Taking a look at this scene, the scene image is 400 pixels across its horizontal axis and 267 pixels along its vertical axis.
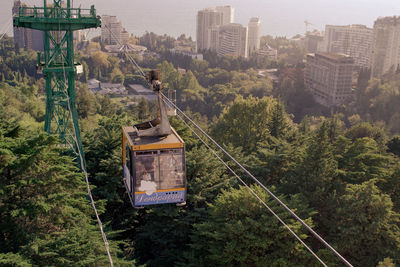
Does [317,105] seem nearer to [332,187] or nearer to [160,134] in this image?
[332,187]

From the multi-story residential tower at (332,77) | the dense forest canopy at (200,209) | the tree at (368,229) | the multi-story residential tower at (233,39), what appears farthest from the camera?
the multi-story residential tower at (233,39)

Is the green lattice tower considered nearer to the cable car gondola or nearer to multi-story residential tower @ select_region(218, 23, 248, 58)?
the cable car gondola

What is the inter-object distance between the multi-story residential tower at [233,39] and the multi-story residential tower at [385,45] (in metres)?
26.1

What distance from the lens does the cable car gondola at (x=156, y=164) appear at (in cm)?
797

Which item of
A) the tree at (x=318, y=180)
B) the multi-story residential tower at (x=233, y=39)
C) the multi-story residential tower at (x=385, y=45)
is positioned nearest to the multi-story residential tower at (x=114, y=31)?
the multi-story residential tower at (x=233, y=39)

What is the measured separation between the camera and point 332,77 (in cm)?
5750

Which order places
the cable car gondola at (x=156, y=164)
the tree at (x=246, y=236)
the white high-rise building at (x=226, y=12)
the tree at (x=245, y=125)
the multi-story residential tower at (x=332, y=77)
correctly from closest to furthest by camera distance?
the cable car gondola at (x=156, y=164) → the tree at (x=246, y=236) → the tree at (x=245, y=125) → the multi-story residential tower at (x=332, y=77) → the white high-rise building at (x=226, y=12)

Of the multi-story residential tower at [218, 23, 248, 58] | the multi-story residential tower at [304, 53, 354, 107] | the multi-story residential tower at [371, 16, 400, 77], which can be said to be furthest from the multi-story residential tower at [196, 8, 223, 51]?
the multi-story residential tower at [304, 53, 354, 107]

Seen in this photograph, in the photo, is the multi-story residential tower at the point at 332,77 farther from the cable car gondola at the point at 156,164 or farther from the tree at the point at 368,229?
the cable car gondola at the point at 156,164

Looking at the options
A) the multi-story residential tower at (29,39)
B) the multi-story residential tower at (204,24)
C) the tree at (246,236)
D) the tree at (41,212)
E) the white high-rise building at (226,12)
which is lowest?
the tree at (246,236)

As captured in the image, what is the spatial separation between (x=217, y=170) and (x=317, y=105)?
46510 millimetres

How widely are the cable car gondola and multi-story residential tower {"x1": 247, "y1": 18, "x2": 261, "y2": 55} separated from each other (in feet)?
290

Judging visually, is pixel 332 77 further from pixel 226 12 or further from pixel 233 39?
pixel 226 12

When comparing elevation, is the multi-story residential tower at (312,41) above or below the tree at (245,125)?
above
